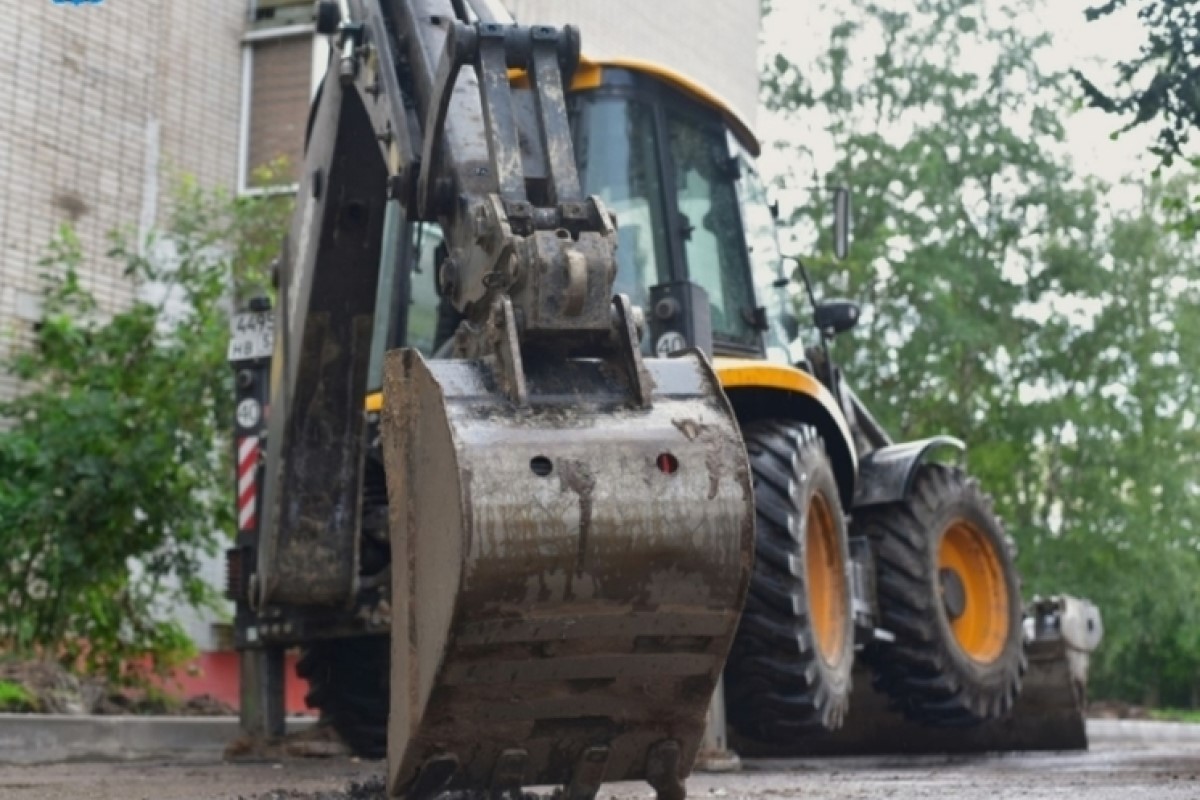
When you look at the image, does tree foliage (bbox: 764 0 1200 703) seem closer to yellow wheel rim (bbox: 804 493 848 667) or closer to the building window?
the building window

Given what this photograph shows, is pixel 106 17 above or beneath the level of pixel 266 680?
above

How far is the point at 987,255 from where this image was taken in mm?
25094

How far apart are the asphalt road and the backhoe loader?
472 millimetres

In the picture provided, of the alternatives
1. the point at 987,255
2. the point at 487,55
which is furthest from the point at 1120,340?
the point at 487,55

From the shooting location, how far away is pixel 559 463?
4.02 meters

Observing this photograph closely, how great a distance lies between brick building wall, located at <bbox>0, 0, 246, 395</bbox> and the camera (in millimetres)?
15203

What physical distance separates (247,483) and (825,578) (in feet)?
8.81

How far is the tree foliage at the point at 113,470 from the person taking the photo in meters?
11.9

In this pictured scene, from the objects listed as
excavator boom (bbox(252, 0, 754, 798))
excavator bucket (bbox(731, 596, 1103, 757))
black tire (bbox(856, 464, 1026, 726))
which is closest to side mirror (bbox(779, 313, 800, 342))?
black tire (bbox(856, 464, 1026, 726))

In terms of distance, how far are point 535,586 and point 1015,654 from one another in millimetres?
7217

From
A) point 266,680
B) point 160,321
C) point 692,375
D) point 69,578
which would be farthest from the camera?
point 160,321

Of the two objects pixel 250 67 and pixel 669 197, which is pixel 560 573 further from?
pixel 250 67

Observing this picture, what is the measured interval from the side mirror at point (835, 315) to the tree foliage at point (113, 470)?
4090 millimetres

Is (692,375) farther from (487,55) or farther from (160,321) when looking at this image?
(160,321)
